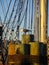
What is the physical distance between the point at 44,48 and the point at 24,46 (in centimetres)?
100

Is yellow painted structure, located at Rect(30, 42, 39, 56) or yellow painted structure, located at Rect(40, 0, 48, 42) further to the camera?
yellow painted structure, located at Rect(40, 0, 48, 42)

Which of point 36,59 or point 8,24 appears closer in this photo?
Answer: point 36,59

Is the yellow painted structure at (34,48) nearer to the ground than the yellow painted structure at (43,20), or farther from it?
nearer to the ground

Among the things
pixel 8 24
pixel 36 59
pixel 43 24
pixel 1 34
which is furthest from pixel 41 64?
pixel 1 34

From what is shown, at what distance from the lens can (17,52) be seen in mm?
15078

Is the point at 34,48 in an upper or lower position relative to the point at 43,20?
lower

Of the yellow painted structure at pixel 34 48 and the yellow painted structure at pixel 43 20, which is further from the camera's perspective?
the yellow painted structure at pixel 43 20

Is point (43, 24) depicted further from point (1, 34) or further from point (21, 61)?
point (1, 34)

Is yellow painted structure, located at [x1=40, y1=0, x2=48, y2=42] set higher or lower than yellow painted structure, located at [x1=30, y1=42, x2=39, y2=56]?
higher

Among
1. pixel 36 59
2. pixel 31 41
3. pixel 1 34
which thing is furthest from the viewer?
pixel 1 34

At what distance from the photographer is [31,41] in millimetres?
15648

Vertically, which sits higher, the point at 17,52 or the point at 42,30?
the point at 42,30

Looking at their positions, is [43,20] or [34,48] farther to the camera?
[43,20]

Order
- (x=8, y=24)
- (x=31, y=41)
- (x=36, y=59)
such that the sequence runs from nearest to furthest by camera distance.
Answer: (x=36, y=59)
(x=31, y=41)
(x=8, y=24)
